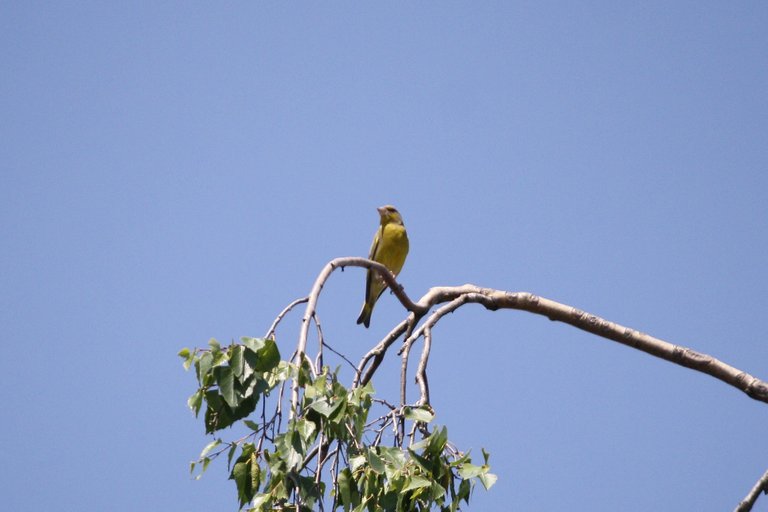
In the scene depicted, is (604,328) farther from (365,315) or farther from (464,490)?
(365,315)

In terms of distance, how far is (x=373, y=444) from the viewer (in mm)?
3549

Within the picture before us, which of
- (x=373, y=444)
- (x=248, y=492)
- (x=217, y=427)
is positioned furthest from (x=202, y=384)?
(x=373, y=444)

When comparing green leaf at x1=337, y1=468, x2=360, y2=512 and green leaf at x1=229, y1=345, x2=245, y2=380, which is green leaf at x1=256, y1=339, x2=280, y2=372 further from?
green leaf at x1=337, y1=468, x2=360, y2=512

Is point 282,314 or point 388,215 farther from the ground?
point 388,215

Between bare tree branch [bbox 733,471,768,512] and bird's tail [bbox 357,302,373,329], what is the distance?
5.75 metres

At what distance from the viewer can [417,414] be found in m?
3.57

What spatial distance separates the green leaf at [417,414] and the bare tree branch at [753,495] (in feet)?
4.80

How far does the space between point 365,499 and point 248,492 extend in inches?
15.5

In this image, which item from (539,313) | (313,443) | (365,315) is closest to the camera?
(313,443)

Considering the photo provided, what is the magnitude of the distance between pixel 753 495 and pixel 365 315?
591cm

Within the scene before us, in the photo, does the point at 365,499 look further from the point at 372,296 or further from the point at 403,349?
the point at 372,296

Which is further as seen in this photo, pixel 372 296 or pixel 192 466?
pixel 372 296

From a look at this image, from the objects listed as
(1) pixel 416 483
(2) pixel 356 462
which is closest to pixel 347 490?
(2) pixel 356 462

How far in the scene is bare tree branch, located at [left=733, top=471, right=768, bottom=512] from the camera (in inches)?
162
